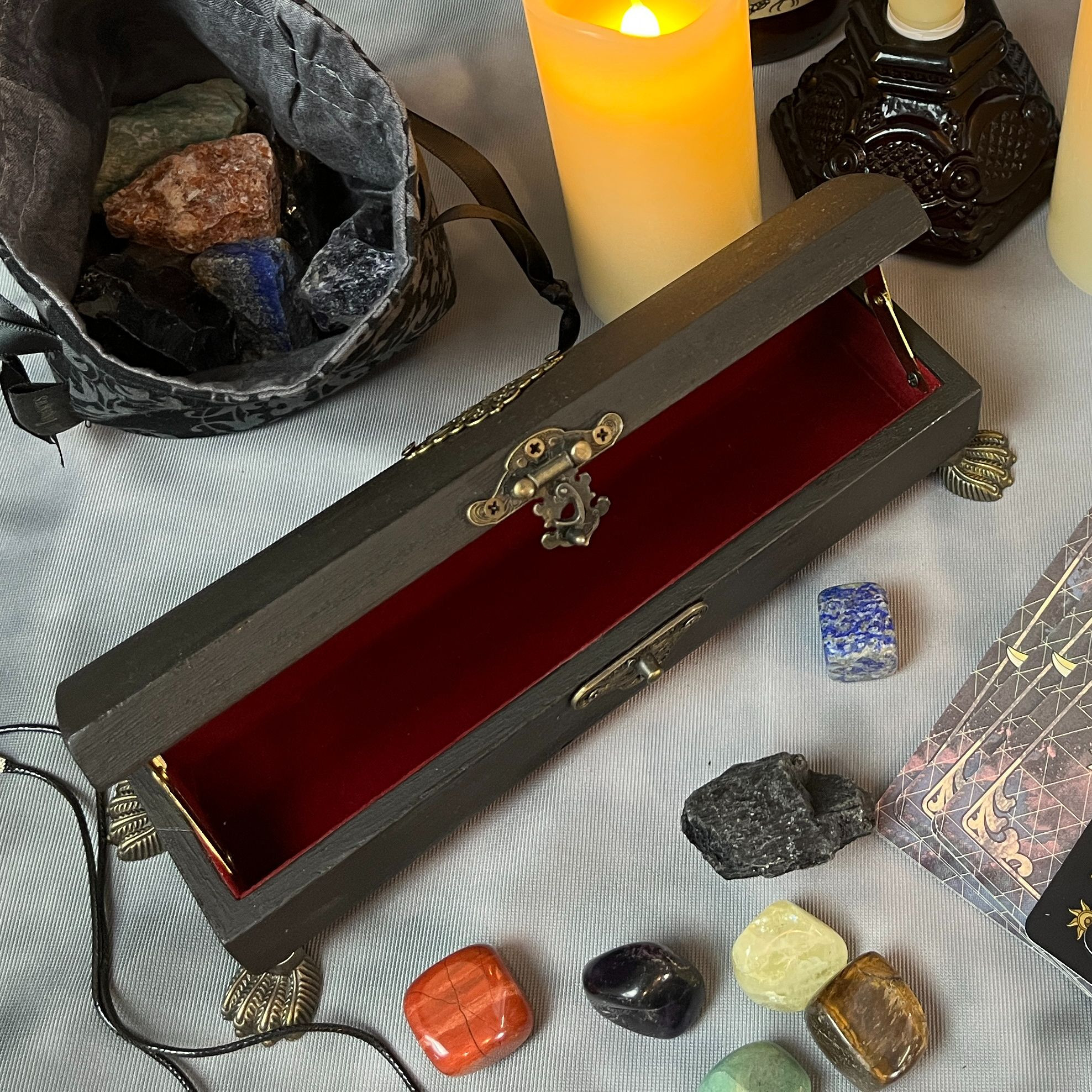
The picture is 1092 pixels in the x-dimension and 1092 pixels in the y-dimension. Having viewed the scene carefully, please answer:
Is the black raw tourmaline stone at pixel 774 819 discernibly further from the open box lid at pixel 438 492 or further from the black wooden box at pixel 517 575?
the open box lid at pixel 438 492

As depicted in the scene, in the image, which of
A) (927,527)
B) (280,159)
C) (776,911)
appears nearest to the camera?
(776,911)

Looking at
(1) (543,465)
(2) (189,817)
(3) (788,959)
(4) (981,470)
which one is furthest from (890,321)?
(2) (189,817)

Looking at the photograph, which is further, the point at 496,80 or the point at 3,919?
the point at 496,80

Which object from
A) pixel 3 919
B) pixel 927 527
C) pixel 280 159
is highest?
pixel 280 159

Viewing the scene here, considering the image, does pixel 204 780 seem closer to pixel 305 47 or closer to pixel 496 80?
pixel 305 47

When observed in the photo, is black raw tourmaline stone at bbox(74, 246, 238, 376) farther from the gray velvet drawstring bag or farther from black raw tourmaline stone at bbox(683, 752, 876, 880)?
black raw tourmaline stone at bbox(683, 752, 876, 880)

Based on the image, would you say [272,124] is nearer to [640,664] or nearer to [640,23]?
[640,23]

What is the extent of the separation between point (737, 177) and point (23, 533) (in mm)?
499

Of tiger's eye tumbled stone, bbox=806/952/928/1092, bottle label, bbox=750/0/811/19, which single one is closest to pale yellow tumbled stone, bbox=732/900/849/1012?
tiger's eye tumbled stone, bbox=806/952/928/1092

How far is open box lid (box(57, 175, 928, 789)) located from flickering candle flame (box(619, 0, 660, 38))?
128 mm

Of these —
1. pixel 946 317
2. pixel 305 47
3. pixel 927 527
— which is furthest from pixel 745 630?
pixel 305 47

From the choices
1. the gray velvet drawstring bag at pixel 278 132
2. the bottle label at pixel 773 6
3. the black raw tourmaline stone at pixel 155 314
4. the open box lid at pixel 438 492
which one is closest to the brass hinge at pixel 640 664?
the open box lid at pixel 438 492

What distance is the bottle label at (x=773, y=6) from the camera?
2.74 feet

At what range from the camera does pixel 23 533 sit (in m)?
0.80
